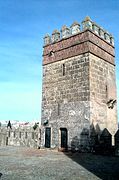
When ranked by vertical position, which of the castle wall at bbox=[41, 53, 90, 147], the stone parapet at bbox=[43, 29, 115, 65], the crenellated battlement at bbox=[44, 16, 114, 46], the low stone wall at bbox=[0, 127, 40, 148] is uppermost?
the crenellated battlement at bbox=[44, 16, 114, 46]

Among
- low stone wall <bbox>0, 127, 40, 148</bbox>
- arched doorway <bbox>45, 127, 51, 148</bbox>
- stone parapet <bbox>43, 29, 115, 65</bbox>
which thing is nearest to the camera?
stone parapet <bbox>43, 29, 115, 65</bbox>

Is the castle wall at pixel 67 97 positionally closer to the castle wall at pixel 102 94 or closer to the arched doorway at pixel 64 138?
the arched doorway at pixel 64 138

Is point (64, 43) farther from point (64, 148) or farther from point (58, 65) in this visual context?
point (64, 148)

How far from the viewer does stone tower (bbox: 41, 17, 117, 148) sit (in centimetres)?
1329

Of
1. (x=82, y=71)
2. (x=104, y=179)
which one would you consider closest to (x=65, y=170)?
(x=104, y=179)

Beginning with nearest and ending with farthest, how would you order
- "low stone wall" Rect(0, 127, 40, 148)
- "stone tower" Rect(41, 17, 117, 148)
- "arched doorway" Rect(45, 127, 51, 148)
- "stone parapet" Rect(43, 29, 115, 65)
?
"stone tower" Rect(41, 17, 117, 148)
"stone parapet" Rect(43, 29, 115, 65)
"arched doorway" Rect(45, 127, 51, 148)
"low stone wall" Rect(0, 127, 40, 148)

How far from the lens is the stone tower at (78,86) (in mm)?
13291

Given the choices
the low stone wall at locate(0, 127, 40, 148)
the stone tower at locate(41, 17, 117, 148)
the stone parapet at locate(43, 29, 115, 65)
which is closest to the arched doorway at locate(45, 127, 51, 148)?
the stone tower at locate(41, 17, 117, 148)

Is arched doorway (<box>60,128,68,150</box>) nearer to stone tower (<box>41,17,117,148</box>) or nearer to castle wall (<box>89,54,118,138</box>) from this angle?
stone tower (<box>41,17,117,148</box>)

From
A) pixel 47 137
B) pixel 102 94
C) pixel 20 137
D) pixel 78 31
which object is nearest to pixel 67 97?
pixel 102 94

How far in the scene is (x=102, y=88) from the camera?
47.3 feet

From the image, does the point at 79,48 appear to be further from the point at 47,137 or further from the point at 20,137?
the point at 20,137

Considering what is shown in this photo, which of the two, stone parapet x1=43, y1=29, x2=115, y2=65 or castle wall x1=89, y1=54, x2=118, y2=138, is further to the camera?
stone parapet x1=43, y1=29, x2=115, y2=65

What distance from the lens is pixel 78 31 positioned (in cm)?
1456
